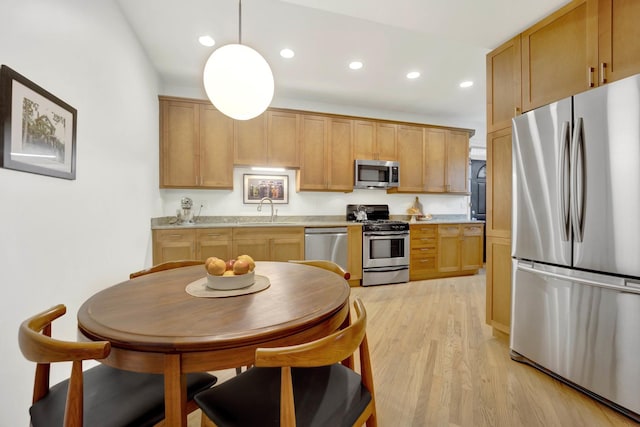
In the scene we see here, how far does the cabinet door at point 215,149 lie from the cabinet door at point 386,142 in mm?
2266

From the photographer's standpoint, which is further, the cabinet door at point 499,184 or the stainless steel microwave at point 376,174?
the stainless steel microwave at point 376,174

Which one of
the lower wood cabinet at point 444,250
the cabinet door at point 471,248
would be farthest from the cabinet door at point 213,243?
the cabinet door at point 471,248

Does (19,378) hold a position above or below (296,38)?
below

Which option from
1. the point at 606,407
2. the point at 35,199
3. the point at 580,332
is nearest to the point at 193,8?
the point at 35,199

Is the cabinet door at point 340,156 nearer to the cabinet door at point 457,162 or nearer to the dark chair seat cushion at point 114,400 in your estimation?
the cabinet door at point 457,162

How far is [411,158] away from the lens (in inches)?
177

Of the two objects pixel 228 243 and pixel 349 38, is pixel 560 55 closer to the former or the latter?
pixel 349 38

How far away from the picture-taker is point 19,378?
1.16m

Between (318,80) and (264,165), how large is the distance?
54.0 inches

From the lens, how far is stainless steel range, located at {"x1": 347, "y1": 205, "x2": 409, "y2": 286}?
3920 mm

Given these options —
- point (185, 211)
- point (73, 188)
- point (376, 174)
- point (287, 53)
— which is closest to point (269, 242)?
point (185, 211)

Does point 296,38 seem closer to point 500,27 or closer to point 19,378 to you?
point 500,27

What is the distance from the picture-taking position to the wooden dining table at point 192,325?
28.8 inches

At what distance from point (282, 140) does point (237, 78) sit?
2.39m
